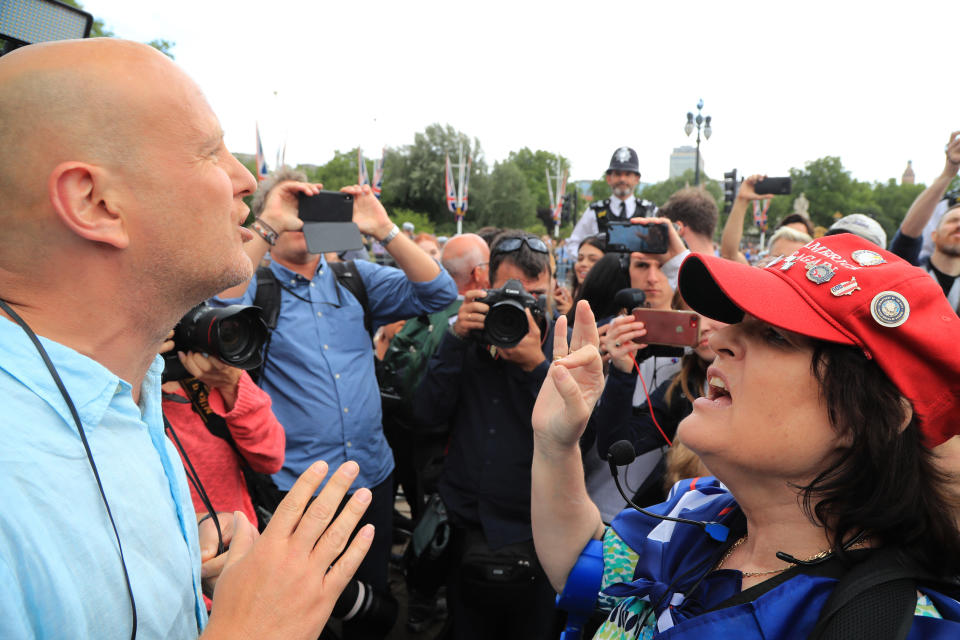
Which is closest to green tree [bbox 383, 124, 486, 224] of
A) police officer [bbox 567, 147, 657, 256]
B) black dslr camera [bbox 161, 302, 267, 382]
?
police officer [bbox 567, 147, 657, 256]

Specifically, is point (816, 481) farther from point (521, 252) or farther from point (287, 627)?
point (521, 252)

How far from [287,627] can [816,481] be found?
3.47ft

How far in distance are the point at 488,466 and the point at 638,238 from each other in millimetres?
1505

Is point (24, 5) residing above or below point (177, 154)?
above

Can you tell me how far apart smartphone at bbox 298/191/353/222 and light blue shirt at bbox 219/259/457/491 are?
0.29 m

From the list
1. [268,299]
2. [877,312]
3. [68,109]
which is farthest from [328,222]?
[877,312]

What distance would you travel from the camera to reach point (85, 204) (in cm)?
112

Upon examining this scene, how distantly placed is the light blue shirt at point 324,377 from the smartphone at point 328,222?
262 millimetres

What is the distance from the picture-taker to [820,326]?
1.19 m

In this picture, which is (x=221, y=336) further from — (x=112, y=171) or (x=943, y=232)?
(x=943, y=232)

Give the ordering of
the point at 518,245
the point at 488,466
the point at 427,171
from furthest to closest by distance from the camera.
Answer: the point at 427,171 → the point at 518,245 → the point at 488,466

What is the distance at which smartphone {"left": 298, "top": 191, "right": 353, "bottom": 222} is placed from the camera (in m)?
3.14

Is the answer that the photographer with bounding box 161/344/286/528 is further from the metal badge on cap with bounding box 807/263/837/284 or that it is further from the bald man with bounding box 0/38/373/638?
the metal badge on cap with bounding box 807/263/837/284

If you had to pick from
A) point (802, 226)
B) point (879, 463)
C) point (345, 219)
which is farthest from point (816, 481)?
point (802, 226)
